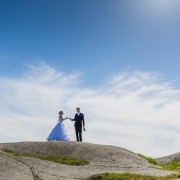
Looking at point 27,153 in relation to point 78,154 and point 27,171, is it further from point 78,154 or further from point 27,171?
point 27,171

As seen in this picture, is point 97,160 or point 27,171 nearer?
point 27,171

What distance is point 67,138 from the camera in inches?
1387

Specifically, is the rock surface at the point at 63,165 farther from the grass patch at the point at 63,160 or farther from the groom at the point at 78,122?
the groom at the point at 78,122

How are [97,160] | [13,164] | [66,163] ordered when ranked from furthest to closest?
[97,160] → [66,163] → [13,164]

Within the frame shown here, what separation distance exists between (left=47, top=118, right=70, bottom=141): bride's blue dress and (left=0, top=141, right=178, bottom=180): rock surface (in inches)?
278

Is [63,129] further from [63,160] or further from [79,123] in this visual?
[63,160]

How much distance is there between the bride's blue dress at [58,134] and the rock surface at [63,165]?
707cm

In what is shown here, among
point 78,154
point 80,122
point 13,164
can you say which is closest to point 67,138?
point 80,122

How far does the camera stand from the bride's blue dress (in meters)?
34.9

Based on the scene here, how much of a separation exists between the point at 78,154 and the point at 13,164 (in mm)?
6277

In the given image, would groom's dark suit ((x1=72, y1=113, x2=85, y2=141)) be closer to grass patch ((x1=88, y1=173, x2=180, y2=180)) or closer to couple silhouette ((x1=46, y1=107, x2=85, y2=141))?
couple silhouette ((x1=46, y1=107, x2=85, y2=141))

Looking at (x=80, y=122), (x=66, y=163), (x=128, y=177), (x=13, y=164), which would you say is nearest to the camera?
(x=128, y=177)

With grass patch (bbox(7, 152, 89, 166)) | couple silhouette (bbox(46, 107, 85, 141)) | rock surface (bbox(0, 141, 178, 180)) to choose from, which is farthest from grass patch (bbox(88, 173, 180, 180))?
couple silhouette (bbox(46, 107, 85, 141))

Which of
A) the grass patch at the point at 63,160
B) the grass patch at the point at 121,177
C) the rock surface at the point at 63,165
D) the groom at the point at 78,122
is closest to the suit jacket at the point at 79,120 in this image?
the groom at the point at 78,122
